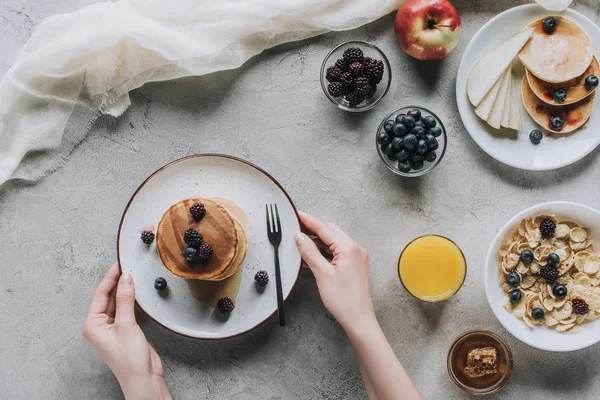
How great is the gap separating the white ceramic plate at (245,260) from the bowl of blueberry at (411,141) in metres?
0.36

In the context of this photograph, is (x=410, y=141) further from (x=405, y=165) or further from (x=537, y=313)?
(x=537, y=313)

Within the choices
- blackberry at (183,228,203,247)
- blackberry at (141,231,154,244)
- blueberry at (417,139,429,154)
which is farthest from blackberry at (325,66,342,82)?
blackberry at (141,231,154,244)

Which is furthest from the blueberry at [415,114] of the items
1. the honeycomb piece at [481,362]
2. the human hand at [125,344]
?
the human hand at [125,344]

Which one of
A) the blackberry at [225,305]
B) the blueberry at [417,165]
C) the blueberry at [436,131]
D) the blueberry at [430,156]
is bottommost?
the blackberry at [225,305]

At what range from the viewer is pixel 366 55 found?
187cm

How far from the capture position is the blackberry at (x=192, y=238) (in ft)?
5.39

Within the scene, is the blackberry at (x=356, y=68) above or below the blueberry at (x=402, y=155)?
above

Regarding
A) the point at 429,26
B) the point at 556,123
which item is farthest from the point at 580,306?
the point at 429,26

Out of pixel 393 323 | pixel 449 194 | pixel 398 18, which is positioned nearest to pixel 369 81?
pixel 398 18

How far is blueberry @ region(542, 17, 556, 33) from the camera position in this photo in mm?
1795

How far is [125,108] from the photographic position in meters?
1.90

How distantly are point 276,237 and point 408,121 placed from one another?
55 cm

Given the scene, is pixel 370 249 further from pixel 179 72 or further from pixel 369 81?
pixel 179 72

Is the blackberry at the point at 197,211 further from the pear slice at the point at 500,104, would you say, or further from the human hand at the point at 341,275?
the pear slice at the point at 500,104
